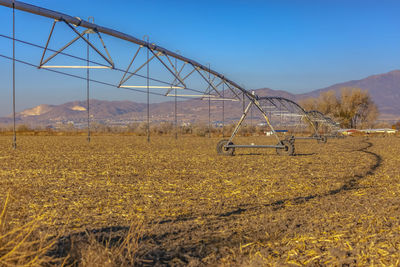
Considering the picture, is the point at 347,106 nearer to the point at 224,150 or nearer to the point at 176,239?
the point at 224,150

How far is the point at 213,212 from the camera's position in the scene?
20.2 feet

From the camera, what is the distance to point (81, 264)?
3.51m

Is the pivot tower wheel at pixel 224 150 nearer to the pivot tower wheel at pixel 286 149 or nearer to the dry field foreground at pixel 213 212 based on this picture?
the pivot tower wheel at pixel 286 149

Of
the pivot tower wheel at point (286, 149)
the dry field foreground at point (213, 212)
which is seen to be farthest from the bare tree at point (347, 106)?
the dry field foreground at point (213, 212)

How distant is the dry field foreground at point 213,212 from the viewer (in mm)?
3994

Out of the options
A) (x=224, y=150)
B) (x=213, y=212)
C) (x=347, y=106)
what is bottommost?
(x=213, y=212)

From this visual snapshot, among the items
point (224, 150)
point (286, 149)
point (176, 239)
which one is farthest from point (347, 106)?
point (176, 239)

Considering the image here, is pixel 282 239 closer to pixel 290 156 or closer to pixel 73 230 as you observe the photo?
pixel 73 230

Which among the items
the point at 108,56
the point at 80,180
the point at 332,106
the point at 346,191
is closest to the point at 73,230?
the point at 80,180

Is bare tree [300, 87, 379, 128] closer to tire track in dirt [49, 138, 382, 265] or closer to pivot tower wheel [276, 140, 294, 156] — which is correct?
pivot tower wheel [276, 140, 294, 156]

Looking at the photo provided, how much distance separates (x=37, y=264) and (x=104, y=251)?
564mm

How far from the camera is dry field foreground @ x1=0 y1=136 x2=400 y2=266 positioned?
3994mm

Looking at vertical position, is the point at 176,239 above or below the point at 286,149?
below

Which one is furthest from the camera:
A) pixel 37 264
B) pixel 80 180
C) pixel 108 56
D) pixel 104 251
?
pixel 108 56
